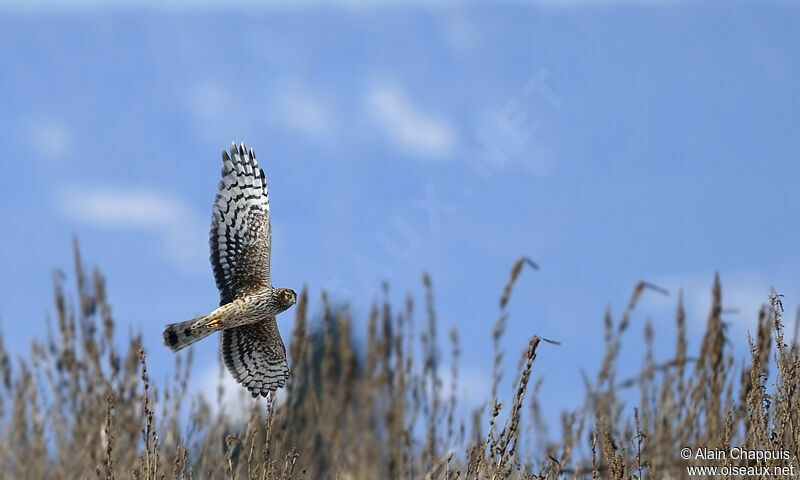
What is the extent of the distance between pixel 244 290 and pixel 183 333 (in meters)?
0.35

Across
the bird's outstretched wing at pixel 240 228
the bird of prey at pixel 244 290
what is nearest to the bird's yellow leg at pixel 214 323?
the bird of prey at pixel 244 290

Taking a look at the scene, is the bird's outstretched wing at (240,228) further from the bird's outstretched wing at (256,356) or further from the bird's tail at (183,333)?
the bird's outstretched wing at (256,356)

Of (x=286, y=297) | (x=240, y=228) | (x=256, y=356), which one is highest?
(x=240, y=228)

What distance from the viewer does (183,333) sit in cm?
401

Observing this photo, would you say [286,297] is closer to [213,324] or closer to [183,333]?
[213,324]

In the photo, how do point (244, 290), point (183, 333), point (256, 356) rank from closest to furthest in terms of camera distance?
point (183, 333), point (244, 290), point (256, 356)

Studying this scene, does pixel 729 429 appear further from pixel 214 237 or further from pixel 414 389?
pixel 214 237

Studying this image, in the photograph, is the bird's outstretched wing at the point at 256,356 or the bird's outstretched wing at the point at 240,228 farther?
the bird's outstretched wing at the point at 256,356

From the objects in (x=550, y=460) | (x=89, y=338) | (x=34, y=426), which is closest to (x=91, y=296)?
(x=89, y=338)

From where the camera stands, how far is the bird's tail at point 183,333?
4.00m

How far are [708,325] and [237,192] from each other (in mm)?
2744

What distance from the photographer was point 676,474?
11.7ft

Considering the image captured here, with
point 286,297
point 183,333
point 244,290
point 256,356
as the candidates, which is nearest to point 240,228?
point 244,290

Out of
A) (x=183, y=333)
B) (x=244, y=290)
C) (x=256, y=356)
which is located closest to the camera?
(x=183, y=333)
